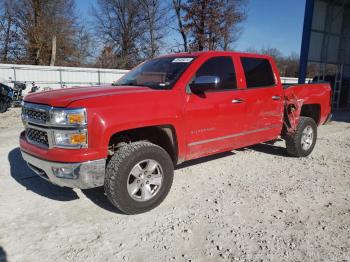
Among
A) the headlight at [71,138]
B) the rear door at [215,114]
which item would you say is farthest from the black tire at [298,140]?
the headlight at [71,138]

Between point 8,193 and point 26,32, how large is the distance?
2832 centimetres

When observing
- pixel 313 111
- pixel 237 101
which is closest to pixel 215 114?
pixel 237 101

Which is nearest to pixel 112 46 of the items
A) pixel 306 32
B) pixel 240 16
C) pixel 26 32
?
pixel 26 32

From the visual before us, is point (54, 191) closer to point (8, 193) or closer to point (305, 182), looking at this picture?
point (8, 193)

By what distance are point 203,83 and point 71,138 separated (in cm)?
182

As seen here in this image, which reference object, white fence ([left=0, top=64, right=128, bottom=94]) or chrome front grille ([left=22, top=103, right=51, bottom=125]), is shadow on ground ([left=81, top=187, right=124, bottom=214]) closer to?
chrome front grille ([left=22, top=103, right=51, bottom=125])

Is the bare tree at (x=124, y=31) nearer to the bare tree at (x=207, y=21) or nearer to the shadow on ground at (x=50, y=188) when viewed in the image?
the bare tree at (x=207, y=21)

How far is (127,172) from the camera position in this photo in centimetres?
367

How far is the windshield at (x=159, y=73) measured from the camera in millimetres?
4449

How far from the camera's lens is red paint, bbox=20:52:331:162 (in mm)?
3494

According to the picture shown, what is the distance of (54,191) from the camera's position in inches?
181

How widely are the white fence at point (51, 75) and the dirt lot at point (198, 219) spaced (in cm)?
1396

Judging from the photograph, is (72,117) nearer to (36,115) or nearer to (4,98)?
(36,115)

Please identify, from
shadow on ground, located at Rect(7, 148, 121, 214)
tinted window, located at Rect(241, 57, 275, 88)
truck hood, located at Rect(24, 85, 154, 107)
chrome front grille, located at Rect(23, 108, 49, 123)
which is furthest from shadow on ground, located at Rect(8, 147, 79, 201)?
tinted window, located at Rect(241, 57, 275, 88)
